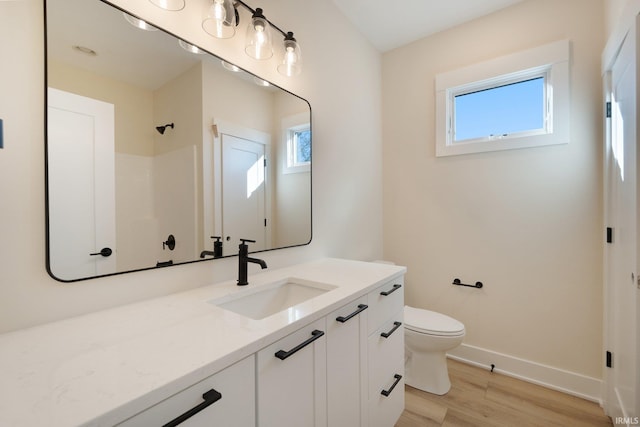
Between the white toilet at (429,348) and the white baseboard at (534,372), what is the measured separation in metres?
0.46

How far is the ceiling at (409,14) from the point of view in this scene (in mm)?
2057

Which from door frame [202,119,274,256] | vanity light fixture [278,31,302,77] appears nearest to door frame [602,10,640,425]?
vanity light fixture [278,31,302,77]

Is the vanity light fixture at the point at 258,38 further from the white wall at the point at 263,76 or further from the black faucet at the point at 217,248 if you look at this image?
the black faucet at the point at 217,248

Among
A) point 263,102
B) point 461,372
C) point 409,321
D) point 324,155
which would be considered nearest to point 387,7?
point 324,155

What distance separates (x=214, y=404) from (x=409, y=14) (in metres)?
2.72

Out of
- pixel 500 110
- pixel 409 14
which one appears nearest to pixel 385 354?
pixel 500 110

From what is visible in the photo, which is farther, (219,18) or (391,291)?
(391,291)

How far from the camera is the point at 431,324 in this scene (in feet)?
6.20

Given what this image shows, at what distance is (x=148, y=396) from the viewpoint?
20.0 inches

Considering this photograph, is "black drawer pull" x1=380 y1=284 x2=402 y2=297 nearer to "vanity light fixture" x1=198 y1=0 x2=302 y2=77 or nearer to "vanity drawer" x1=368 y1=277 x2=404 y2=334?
"vanity drawer" x1=368 y1=277 x2=404 y2=334

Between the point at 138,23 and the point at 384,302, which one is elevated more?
the point at 138,23

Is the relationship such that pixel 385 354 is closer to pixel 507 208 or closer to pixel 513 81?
pixel 507 208

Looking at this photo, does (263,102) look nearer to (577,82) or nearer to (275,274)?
(275,274)

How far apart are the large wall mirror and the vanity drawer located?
25.7 inches
